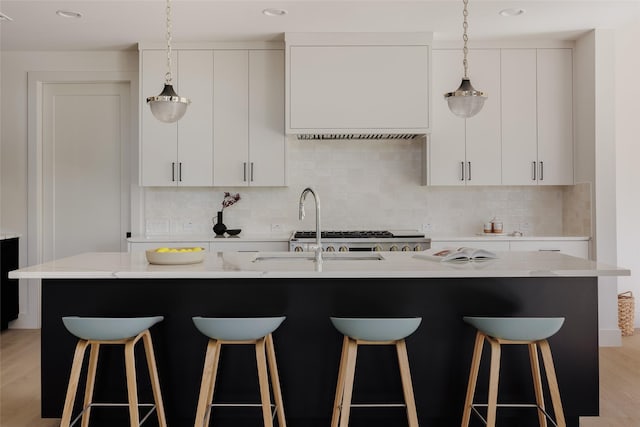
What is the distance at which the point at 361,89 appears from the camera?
4.77m

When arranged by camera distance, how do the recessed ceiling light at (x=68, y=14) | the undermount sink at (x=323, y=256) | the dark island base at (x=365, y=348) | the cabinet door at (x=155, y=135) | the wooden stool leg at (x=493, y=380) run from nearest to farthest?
the wooden stool leg at (x=493, y=380), the dark island base at (x=365, y=348), the undermount sink at (x=323, y=256), the recessed ceiling light at (x=68, y=14), the cabinet door at (x=155, y=135)

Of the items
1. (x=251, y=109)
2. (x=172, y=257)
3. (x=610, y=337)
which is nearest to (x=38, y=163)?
(x=251, y=109)

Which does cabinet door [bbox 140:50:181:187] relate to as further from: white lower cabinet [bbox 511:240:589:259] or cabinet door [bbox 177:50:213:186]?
white lower cabinet [bbox 511:240:589:259]

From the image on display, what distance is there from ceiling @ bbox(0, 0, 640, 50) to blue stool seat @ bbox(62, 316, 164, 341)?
2.53m

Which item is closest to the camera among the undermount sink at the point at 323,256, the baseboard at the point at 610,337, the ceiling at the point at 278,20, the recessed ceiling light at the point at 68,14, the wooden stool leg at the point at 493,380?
the wooden stool leg at the point at 493,380

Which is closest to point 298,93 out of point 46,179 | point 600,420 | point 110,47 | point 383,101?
point 383,101

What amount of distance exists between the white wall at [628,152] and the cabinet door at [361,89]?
1.99 m

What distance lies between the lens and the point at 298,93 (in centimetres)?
475

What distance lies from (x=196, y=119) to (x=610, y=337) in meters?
4.06

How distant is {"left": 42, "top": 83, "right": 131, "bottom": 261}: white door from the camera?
5.33 metres

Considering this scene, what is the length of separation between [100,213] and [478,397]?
157 inches

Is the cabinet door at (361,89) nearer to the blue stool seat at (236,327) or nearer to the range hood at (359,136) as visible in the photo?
the range hood at (359,136)

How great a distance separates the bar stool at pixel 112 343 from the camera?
2.43 m

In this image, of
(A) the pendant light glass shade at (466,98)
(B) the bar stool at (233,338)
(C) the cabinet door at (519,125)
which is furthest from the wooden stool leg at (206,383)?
(C) the cabinet door at (519,125)
